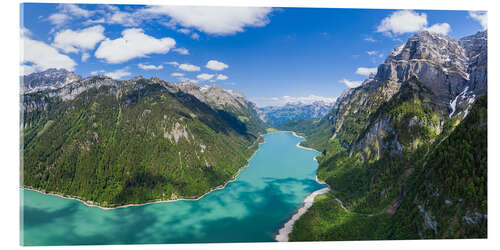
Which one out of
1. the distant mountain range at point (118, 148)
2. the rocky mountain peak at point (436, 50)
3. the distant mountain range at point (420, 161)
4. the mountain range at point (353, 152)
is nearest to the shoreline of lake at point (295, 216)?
the mountain range at point (353, 152)

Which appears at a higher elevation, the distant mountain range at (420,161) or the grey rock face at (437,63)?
the grey rock face at (437,63)

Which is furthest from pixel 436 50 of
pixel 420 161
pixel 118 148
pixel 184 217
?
pixel 118 148

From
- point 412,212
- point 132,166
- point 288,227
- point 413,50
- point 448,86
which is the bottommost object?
point 288,227

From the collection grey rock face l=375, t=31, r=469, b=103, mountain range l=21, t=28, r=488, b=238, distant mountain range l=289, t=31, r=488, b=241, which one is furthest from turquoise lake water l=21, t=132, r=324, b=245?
grey rock face l=375, t=31, r=469, b=103

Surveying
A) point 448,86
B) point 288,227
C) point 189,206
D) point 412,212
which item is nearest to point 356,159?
point 448,86

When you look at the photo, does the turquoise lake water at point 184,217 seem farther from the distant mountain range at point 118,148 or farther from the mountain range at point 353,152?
the distant mountain range at point 118,148

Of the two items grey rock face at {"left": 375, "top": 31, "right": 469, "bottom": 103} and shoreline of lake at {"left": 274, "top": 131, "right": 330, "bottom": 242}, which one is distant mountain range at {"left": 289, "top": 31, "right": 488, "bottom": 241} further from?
shoreline of lake at {"left": 274, "top": 131, "right": 330, "bottom": 242}

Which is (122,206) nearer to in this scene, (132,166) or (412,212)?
(132,166)
